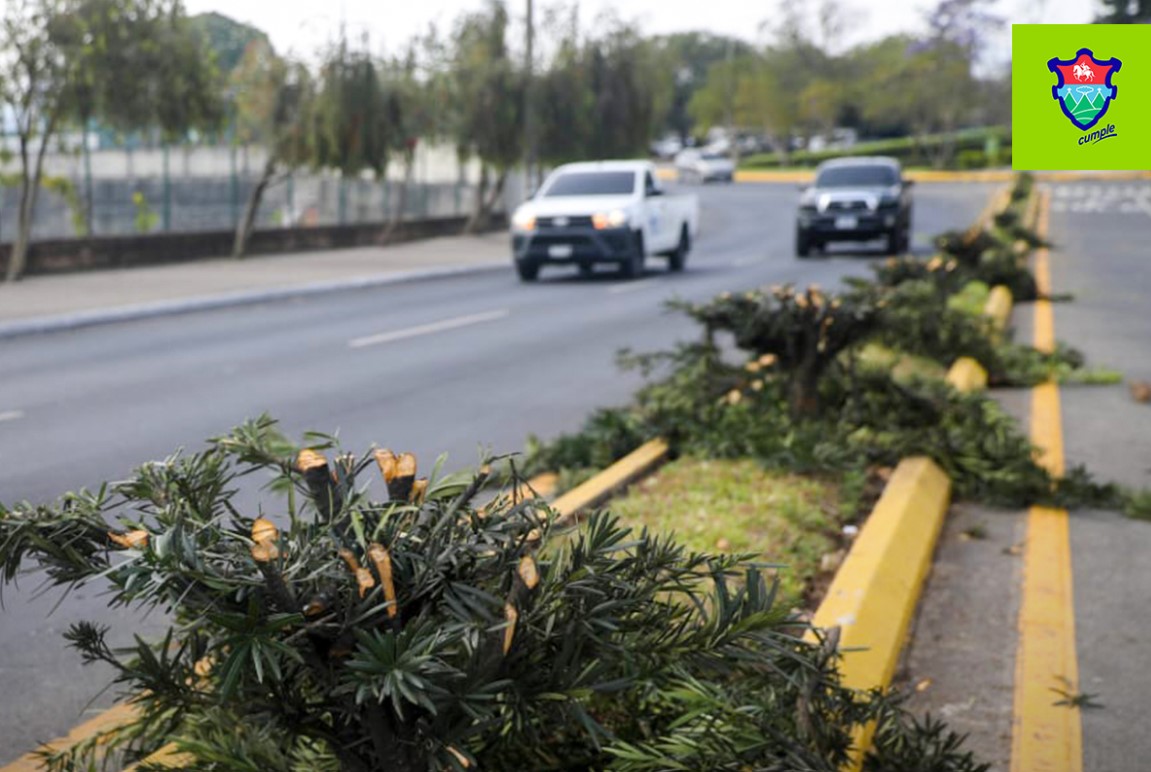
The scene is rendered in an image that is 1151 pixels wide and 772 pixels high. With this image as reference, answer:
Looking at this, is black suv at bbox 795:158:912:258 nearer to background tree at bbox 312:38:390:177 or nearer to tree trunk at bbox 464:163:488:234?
background tree at bbox 312:38:390:177

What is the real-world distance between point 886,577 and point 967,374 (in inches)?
220

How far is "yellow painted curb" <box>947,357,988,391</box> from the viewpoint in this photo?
10.7 m

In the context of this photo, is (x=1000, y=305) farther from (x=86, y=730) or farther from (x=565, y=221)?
(x=86, y=730)

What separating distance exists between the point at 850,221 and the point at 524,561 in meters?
25.7

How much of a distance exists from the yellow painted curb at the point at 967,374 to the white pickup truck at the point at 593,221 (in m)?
11.7

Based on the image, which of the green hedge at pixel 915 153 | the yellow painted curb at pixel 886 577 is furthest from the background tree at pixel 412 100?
the green hedge at pixel 915 153

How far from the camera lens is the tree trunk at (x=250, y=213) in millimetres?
26781

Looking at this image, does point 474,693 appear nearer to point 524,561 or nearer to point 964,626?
point 524,561

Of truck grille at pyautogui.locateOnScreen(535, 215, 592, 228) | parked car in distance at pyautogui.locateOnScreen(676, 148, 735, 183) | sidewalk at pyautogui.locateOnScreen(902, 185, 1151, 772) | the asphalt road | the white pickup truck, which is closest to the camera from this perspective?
sidewalk at pyautogui.locateOnScreen(902, 185, 1151, 772)

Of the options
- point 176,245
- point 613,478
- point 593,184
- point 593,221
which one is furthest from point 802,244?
point 613,478

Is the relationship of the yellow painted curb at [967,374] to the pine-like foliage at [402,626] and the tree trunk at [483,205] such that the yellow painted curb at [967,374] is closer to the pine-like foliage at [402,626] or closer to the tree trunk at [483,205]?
the pine-like foliage at [402,626]

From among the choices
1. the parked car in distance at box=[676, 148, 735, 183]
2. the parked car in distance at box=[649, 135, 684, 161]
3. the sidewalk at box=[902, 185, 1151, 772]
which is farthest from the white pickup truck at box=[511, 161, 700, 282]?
the parked car in distance at box=[649, 135, 684, 161]

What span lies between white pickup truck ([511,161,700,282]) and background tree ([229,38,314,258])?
5.19 metres

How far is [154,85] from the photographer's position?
21375 millimetres
